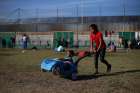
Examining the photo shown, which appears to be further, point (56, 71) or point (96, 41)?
point (96, 41)

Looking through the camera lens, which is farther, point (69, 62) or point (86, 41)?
point (86, 41)

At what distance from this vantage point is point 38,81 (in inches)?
415

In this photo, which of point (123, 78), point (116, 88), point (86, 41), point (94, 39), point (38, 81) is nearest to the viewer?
point (116, 88)

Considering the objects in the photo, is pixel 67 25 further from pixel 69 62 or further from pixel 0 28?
pixel 69 62

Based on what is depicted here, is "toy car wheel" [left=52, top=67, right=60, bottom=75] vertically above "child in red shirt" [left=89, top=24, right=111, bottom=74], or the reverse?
"child in red shirt" [left=89, top=24, right=111, bottom=74]

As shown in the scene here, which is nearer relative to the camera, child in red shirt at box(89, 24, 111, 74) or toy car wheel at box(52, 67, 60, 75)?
toy car wheel at box(52, 67, 60, 75)

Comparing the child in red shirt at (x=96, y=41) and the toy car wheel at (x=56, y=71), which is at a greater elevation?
the child in red shirt at (x=96, y=41)

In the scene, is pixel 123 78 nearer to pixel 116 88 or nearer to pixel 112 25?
pixel 116 88

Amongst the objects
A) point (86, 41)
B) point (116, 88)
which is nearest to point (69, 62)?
point (116, 88)

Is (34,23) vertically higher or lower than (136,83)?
higher

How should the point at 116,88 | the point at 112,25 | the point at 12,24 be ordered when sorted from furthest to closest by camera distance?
1. the point at 12,24
2. the point at 112,25
3. the point at 116,88

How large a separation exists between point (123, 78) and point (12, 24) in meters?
54.7

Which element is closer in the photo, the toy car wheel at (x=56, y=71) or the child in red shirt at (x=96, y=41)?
the toy car wheel at (x=56, y=71)

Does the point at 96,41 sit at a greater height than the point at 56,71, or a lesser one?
greater
